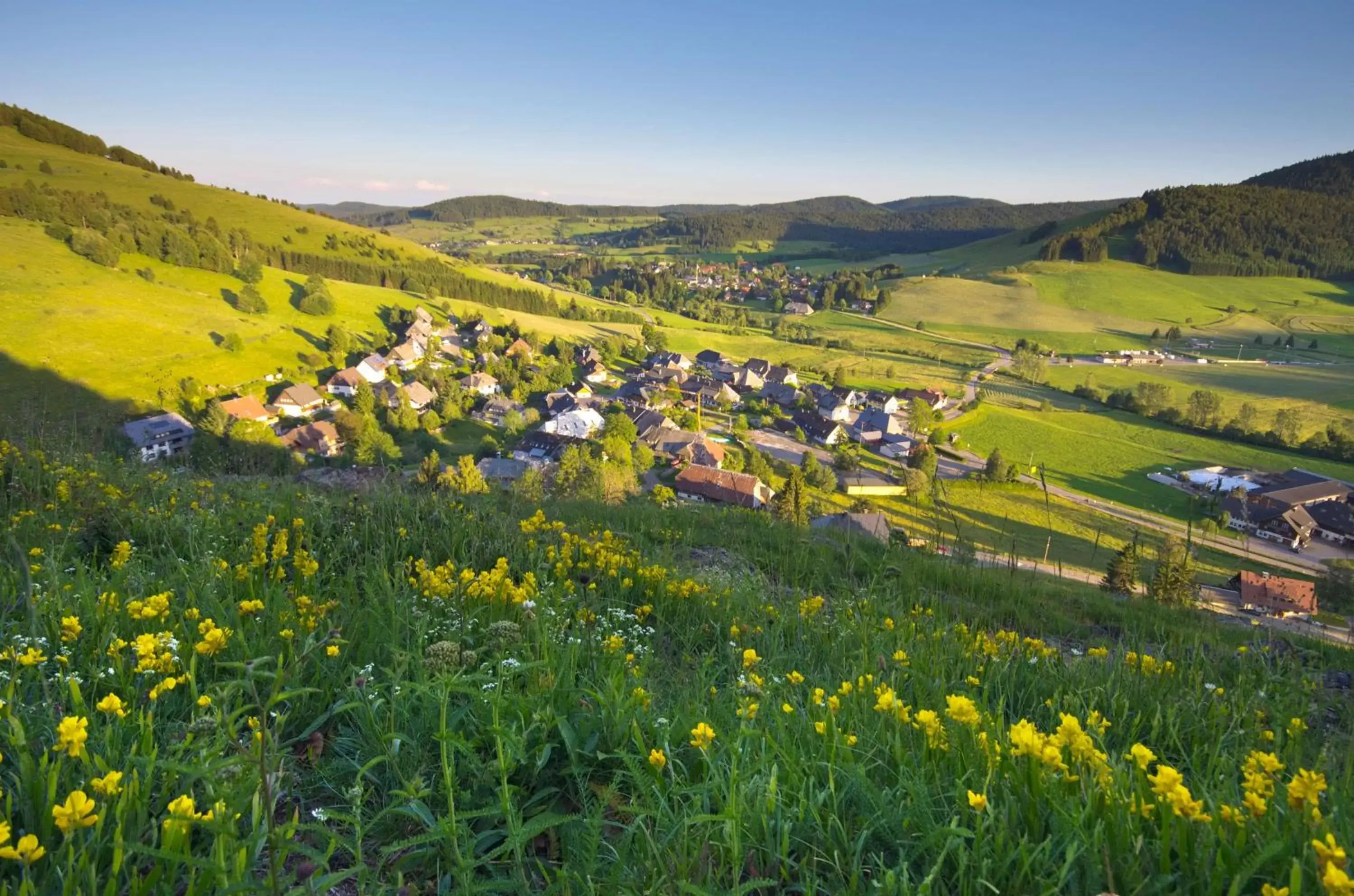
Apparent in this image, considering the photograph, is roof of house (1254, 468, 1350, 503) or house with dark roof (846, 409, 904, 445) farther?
house with dark roof (846, 409, 904, 445)

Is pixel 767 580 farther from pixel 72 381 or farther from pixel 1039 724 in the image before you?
pixel 72 381

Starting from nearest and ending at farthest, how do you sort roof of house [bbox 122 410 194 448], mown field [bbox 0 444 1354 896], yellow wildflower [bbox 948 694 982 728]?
mown field [bbox 0 444 1354 896], yellow wildflower [bbox 948 694 982 728], roof of house [bbox 122 410 194 448]

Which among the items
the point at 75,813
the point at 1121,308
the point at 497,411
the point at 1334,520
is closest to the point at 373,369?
the point at 497,411

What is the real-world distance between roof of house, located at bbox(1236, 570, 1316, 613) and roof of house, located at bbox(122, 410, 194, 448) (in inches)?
2003

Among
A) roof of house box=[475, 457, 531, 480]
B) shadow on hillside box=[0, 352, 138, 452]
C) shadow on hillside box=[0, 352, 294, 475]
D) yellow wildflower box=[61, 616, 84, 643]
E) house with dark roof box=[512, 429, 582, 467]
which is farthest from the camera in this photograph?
house with dark roof box=[512, 429, 582, 467]

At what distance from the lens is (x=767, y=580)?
5.76 meters

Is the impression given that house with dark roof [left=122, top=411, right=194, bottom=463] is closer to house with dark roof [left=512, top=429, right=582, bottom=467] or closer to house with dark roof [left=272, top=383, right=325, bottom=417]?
house with dark roof [left=272, top=383, right=325, bottom=417]

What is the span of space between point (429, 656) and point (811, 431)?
56.5 metres

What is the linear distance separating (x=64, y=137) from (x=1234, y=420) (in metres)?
152

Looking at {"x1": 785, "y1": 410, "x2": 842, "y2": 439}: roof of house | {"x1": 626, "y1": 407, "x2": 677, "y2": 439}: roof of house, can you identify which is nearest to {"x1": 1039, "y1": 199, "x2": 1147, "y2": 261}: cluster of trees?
{"x1": 785, "y1": 410, "x2": 842, "y2": 439}: roof of house

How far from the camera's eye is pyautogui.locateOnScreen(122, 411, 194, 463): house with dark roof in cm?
3541

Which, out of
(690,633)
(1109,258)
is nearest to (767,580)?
(690,633)

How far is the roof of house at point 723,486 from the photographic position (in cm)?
3516

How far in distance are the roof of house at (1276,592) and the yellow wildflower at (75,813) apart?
92.7 feet
